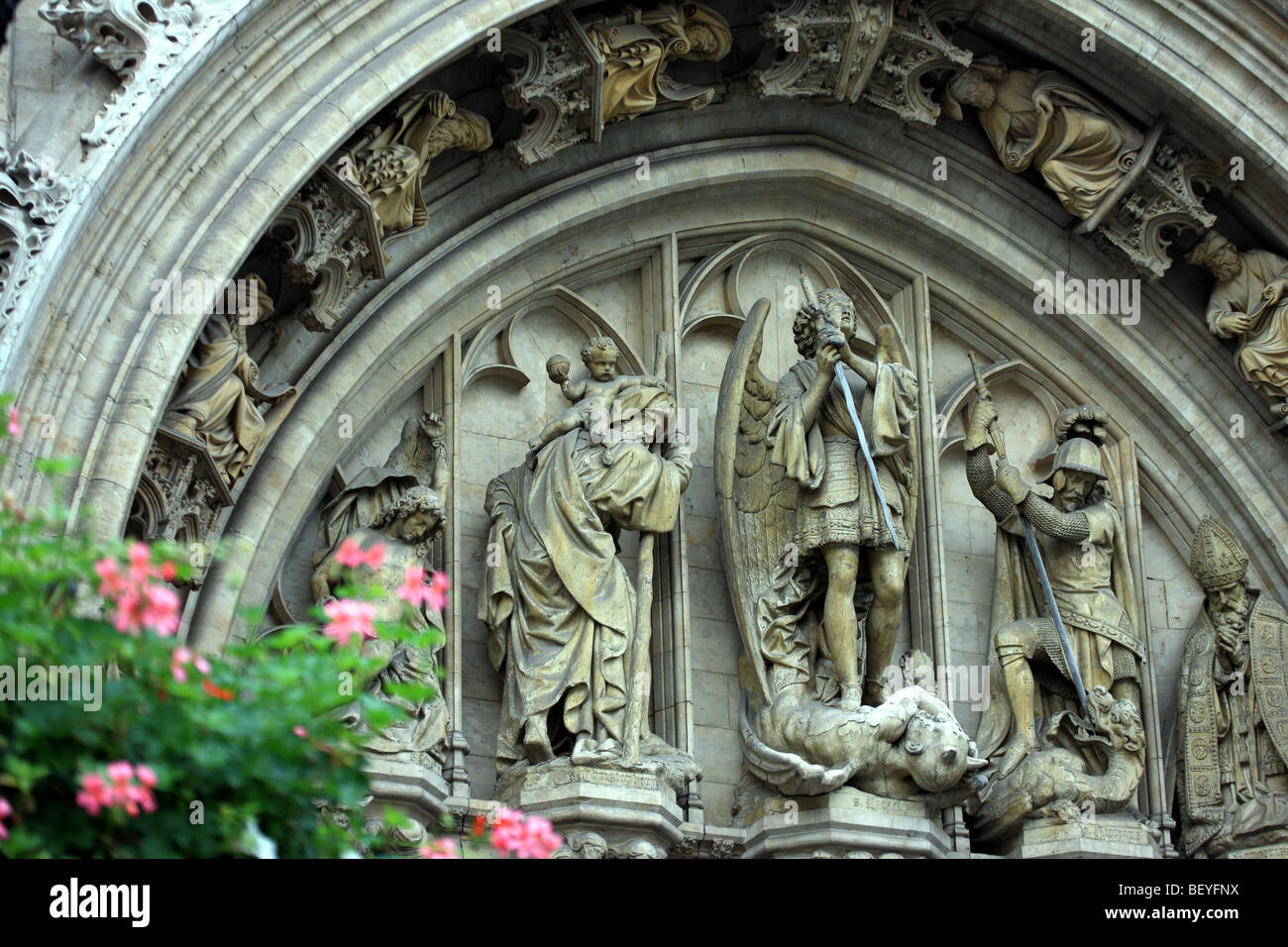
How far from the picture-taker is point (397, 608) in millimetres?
11539

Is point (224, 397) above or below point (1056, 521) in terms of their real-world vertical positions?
above

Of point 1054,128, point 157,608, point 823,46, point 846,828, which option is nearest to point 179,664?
point 157,608

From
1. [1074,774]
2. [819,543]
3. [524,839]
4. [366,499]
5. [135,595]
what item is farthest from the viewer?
[1074,774]

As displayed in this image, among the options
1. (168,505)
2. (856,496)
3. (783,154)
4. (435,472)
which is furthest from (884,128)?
(168,505)

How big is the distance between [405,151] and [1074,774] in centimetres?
453

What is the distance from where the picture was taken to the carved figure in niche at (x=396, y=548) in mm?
11555

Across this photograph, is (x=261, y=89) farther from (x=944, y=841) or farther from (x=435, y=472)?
(x=944, y=841)

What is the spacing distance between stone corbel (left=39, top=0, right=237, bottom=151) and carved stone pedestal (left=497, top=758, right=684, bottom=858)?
3.54 m

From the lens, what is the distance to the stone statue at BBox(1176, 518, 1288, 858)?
42.5ft

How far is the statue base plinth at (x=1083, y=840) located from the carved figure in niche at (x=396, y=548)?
2.94 metres

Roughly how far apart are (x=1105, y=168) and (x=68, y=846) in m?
9.08

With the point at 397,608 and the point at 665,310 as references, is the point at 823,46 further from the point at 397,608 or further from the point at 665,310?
the point at 397,608

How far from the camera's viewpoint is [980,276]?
47.1ft

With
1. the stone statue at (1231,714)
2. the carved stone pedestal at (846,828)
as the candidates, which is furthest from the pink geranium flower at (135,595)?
the stone statue at (1231,714)
